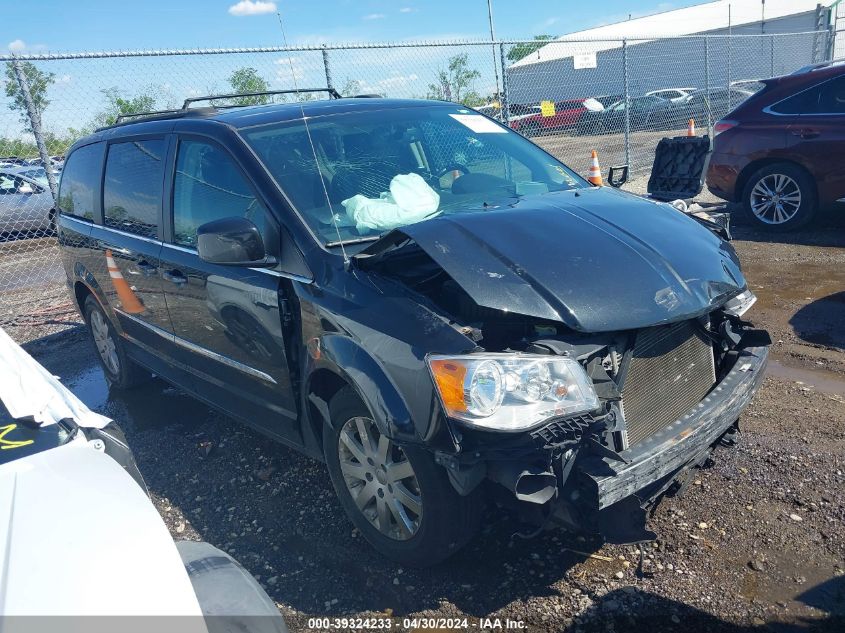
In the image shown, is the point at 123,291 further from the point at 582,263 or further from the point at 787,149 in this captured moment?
the point at 787,149

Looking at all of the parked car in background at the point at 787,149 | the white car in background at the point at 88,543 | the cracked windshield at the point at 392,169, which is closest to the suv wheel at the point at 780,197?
the parked car in background at the point at 787,149

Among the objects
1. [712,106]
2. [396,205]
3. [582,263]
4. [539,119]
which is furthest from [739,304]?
[712,106]

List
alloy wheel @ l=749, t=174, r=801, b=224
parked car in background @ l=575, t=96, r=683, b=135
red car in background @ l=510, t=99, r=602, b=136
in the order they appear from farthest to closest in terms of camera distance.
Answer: parked car in background @ l=575, t=96, r=683, b=135
red car in background @ l=510, t=99, r=602, b=136
alloy wheel @ l=749, t=174, r=801, b=224

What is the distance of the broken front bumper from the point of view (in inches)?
91.3

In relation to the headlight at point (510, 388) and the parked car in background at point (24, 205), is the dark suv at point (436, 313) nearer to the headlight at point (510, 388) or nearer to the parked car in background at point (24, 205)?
the headlight at point (510, 388)

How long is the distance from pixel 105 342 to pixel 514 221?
13.0 ft

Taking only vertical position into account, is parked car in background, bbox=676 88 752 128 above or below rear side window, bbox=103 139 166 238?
below

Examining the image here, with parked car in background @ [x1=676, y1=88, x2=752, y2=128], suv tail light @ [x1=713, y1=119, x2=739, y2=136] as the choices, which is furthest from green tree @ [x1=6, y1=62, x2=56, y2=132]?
parked car in background @ [x1=676, y1=88, x2=752, y2=128]

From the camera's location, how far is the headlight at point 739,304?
3.11 meters

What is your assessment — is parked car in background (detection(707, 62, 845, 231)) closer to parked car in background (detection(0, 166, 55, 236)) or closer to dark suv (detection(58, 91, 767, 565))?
dark suv (detection(58, 91, 767, 565))

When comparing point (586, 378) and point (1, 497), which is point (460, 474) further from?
point (1, 497)

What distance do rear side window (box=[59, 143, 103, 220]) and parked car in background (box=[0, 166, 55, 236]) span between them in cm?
785

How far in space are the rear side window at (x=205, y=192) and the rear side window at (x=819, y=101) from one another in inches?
270

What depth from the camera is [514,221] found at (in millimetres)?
2949
